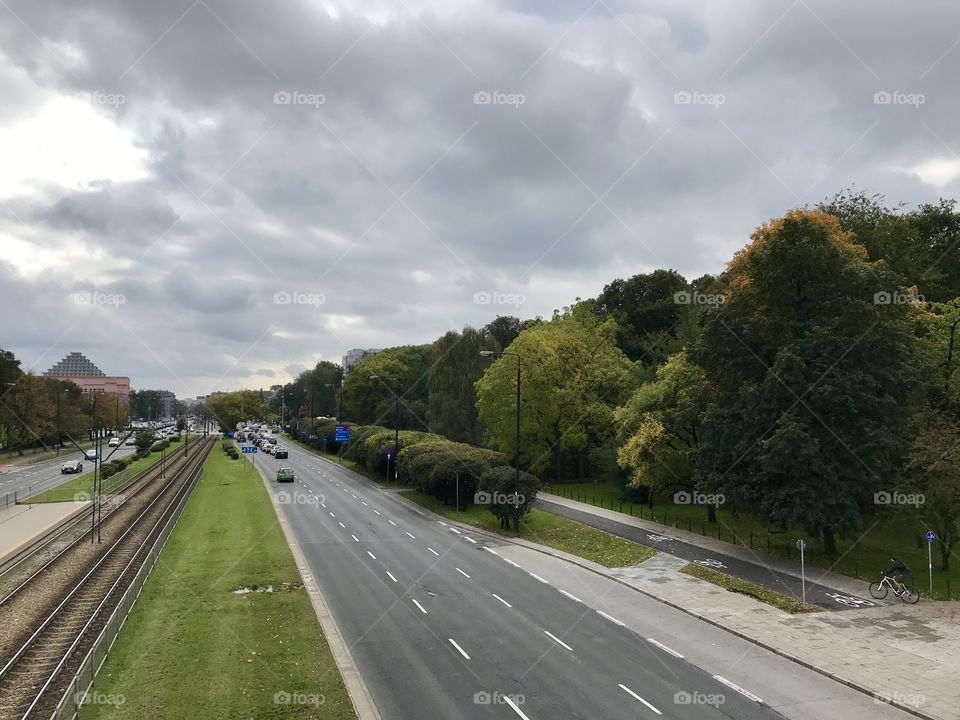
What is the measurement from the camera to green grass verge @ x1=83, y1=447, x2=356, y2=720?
43.3ft

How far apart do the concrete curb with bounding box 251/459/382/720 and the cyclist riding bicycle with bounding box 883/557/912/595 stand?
18.3 meters

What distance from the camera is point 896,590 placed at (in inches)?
861

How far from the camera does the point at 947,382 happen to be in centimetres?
2852

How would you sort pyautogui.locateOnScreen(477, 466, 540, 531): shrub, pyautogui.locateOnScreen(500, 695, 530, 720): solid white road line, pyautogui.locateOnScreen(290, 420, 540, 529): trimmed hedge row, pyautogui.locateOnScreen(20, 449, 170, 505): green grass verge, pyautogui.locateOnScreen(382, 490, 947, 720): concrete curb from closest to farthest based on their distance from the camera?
pyautogui.locateOnScreen(500, 695, 530, 720): solid white road line < pyautogui.locateOnScreen(382, 490, 947, 720): concrete curb < pyautogui.locateOnScreen(477, 466, 540, 531): shrub < pyautogui.locateOnScreen(290, 420, 540, 529): trimmed hedge row < pyautogui.locateOnScreen(20, 449, 170, 505): green grass verge

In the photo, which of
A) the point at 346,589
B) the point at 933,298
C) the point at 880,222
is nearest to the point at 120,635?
the point at 346,589

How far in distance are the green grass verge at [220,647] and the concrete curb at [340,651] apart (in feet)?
0.74

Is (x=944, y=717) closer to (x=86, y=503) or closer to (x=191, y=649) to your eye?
(x=191, y=649)

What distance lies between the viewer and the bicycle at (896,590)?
21.7 metres
